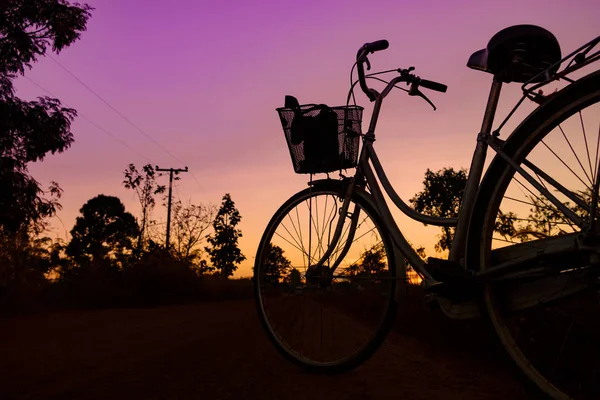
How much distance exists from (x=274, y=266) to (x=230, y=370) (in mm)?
1003

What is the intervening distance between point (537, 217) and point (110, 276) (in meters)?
13.3

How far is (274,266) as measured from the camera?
416 cm

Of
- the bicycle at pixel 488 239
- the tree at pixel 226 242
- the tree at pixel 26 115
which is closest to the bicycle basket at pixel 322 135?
the bicycle at pixel 488 239

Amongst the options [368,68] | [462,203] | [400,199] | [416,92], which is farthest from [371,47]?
[462,203]

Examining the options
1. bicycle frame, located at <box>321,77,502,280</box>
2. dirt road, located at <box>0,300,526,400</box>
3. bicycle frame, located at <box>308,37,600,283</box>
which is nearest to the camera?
bicycle frame, located at <box>308,37,600,283</box>

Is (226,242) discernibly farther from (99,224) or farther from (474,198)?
(474,198)

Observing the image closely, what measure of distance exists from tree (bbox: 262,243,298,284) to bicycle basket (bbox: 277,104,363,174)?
31.1 inches

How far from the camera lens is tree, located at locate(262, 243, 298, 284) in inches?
160

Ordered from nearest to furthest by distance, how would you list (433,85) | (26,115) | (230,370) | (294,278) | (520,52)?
(520,52) → (230,370) → (433,85) → (294,278) → (26,115)

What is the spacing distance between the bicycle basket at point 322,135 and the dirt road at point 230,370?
4.84 feet

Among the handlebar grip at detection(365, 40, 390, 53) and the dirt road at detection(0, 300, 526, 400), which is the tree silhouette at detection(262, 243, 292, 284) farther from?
the handlebar grip at detection(365, 40, 390, 53)

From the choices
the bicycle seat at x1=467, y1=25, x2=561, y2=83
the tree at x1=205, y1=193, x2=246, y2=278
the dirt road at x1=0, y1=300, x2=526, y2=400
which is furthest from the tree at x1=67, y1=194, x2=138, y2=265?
the bicycle seat at x1=467, y1=25, x2=561, y2=83

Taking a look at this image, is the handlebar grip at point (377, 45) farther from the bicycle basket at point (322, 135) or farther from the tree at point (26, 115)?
the tree at point (26, 115)

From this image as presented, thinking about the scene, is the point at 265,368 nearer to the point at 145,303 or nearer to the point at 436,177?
the point at 145,303
